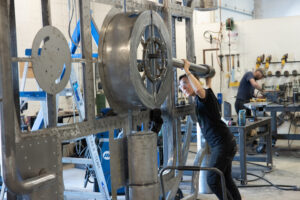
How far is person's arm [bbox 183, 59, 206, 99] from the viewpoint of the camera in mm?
2838

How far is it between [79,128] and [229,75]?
6062 millimetres

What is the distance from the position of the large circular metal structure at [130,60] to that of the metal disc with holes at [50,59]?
28 centimetres

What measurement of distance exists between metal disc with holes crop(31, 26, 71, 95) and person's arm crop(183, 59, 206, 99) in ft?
3.57

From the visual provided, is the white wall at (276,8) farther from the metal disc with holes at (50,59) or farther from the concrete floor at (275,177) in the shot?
the metal disc with holes at (50,59)

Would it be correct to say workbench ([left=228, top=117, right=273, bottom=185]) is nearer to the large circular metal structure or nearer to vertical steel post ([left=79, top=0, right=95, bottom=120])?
the large circular metal structure

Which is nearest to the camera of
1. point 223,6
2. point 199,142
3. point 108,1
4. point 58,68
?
point 58,68

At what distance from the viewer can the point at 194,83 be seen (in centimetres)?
293

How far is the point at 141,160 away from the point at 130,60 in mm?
571

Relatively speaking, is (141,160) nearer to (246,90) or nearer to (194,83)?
(194,83)

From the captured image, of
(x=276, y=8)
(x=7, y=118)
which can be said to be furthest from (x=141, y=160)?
(x=276, y=8)

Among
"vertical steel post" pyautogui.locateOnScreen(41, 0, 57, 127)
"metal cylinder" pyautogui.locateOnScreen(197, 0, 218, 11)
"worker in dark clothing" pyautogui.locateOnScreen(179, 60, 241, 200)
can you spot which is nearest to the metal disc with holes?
"vertical steel post" pyautogui.locateOnScreen(41, 0, 57, 127)

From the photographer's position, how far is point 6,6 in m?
1.55

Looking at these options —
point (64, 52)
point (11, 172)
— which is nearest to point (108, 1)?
point (64, 52)

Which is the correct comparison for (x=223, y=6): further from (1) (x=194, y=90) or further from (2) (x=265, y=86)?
(1) (x=194, y=90)
